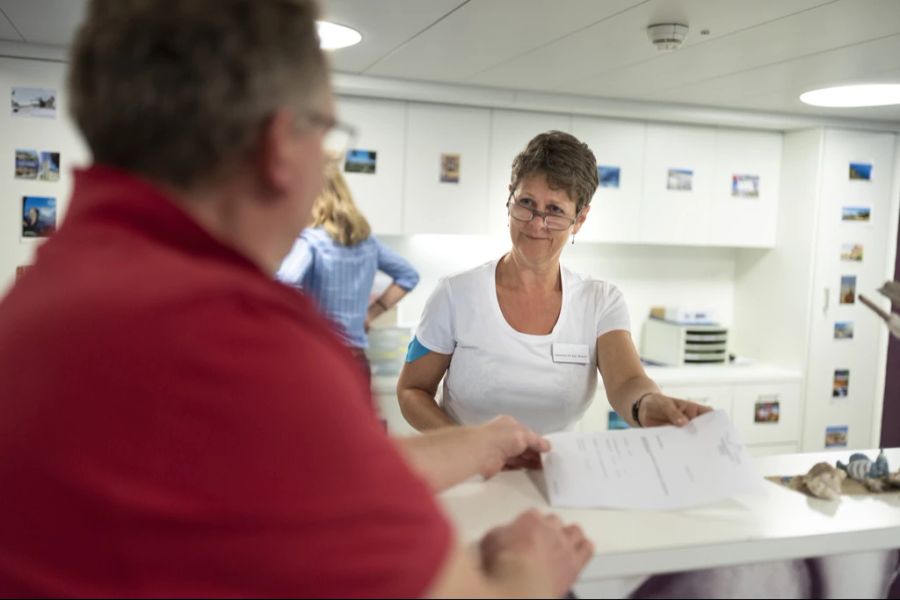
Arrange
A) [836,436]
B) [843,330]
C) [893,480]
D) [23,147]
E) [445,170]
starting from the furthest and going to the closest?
[836,436] < [843,330] < [445,170] < [23,147] < [893,480]

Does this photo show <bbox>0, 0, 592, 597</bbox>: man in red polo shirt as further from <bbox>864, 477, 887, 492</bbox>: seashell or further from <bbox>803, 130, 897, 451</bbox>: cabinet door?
<bbox>803, 130, 897, 451</bbox>: cabinet door

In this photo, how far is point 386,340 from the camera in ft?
12.7

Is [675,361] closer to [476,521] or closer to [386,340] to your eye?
[386,340]

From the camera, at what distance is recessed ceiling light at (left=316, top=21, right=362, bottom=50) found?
259cm

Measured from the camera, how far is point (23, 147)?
3301 millimetres

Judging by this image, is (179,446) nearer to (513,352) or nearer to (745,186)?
(513,352)

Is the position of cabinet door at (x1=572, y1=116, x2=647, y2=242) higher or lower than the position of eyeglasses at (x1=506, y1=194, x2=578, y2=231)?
higher

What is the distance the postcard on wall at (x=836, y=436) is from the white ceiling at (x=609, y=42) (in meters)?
1.99

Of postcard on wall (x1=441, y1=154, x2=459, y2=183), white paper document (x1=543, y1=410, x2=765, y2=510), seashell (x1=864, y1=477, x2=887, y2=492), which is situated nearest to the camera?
white paper document (x1=543, y1=410, x2=765, y2=510)

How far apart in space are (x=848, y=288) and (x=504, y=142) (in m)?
2.16

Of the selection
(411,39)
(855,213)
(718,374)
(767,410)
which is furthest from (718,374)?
(411,39)

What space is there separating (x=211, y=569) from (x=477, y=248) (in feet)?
12.7

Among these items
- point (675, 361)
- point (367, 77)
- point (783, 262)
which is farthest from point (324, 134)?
point (783, 262)

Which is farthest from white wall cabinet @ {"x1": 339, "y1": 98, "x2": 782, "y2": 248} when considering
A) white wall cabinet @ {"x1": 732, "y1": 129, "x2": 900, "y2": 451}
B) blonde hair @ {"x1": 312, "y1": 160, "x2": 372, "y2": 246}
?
blonde hair @ {"x1": 312, "y1": 160, "x2": 372, "y2": 246}
